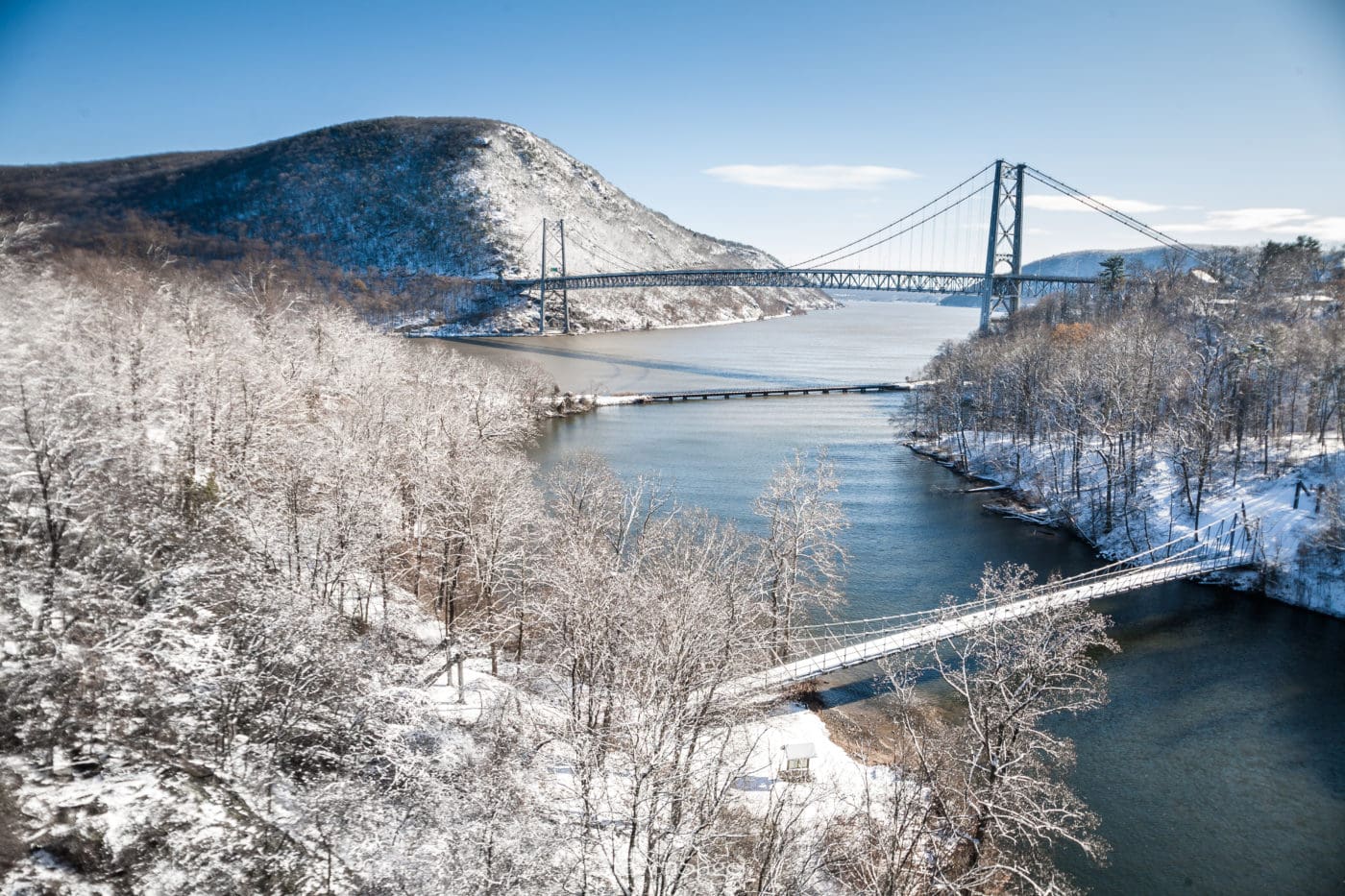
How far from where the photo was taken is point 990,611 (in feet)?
55.2

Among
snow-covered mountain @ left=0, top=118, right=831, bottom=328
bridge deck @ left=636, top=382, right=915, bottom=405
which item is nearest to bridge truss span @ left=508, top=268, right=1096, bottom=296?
snow-covered mountain @ left=0, top=118, right=831, bottom=328

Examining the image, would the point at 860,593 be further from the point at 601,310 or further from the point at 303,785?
the point at 601,310

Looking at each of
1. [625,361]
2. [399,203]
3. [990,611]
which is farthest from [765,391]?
[399,203]

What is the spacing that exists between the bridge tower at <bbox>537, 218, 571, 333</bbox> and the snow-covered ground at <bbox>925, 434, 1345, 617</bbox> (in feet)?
224

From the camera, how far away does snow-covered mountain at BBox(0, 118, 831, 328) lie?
9769 cm

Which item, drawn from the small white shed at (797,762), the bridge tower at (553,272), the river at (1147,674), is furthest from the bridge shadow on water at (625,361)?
the small white shed at (797,762)

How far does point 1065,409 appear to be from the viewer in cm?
3114

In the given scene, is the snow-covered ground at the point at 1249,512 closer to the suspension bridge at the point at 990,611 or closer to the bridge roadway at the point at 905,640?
the suspension bridge at the point at 990,611

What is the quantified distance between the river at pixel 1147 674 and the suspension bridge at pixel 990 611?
0.85m

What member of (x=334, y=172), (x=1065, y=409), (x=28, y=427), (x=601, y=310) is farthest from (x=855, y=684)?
(x=334, y=172)

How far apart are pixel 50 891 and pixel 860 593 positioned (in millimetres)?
17944

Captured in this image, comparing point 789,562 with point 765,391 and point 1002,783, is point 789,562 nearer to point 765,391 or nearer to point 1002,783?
point 1002,783

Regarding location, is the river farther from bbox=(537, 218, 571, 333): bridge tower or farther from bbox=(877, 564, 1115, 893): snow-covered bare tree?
bbox=(537, 218, 571, 333): bridge tower

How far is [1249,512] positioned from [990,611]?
14.6 m
